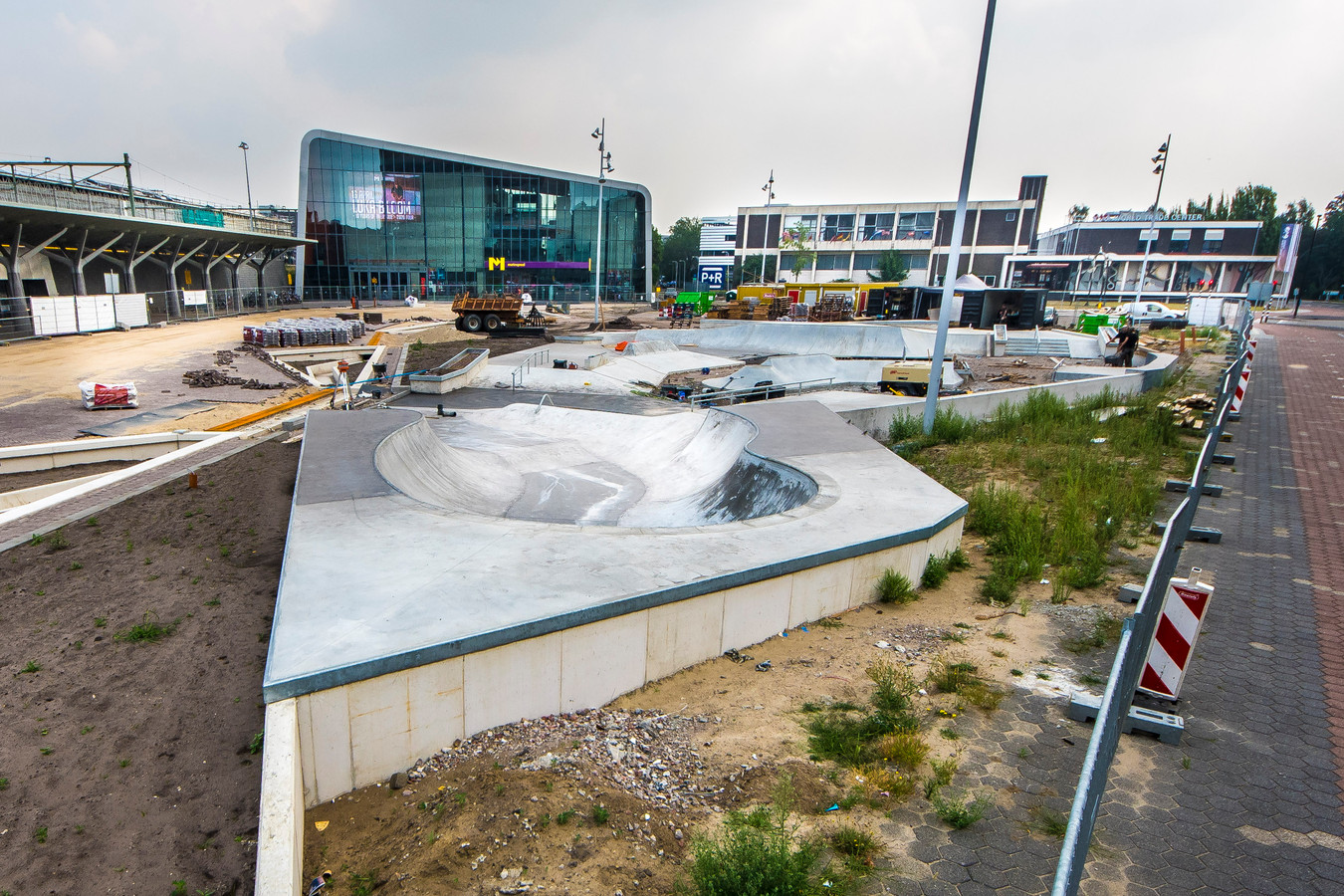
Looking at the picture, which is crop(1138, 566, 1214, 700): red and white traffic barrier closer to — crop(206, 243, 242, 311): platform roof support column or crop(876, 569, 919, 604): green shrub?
crop(876, 569, 919, 604): green shrub

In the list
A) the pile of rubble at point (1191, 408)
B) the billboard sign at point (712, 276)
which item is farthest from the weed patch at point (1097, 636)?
the billboard sign at point (712, 276)

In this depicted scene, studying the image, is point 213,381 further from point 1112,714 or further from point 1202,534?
point 1202,534

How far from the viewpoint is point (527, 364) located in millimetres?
24875

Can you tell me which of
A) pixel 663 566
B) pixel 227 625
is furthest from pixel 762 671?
pixel 227 625

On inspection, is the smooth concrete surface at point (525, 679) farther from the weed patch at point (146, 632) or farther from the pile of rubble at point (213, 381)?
the pile of rubble at point (213, 381)

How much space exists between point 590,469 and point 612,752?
33.0 ft

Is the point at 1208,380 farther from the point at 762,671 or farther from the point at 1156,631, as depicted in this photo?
the point at 762,671

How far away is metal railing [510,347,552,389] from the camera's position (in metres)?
23.2

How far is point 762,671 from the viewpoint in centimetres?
609

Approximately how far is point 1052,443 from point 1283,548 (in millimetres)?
5332

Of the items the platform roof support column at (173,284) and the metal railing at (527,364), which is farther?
the platform roof support column at (173,284)

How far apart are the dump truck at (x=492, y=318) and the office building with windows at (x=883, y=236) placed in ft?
166

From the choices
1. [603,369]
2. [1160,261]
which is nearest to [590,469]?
[603,369]

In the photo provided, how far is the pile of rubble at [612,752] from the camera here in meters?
4.56
